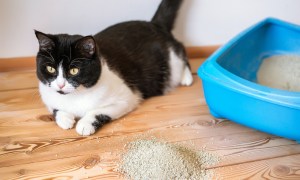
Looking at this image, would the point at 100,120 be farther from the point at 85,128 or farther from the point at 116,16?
the point at 116,16

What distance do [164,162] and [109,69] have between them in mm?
518

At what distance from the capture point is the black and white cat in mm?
1162

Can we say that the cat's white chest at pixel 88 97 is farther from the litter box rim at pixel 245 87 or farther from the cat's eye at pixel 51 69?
the litter box rim at pixel 245 87

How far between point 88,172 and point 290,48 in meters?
1.37

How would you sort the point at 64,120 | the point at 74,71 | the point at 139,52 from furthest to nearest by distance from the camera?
the point at 139,52, the point at 64,120, the point at 74,71

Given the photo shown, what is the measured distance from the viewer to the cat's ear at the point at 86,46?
45.0 inches

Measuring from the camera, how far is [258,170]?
3.76 feet

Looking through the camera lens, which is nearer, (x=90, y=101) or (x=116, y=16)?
(x=90, y=101)

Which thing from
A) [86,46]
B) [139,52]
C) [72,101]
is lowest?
[72,101]

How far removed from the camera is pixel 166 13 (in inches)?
67.2

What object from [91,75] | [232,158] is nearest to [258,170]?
[232,158]

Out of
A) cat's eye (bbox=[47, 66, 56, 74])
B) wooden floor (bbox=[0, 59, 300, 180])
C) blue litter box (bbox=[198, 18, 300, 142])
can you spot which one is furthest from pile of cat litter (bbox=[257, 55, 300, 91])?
cat's eye (bbox=[47, 66, 56, 74])

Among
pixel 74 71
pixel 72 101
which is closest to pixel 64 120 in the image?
pixel 72 101

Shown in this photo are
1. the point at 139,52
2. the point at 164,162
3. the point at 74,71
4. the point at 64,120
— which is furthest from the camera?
the point at 139,52
